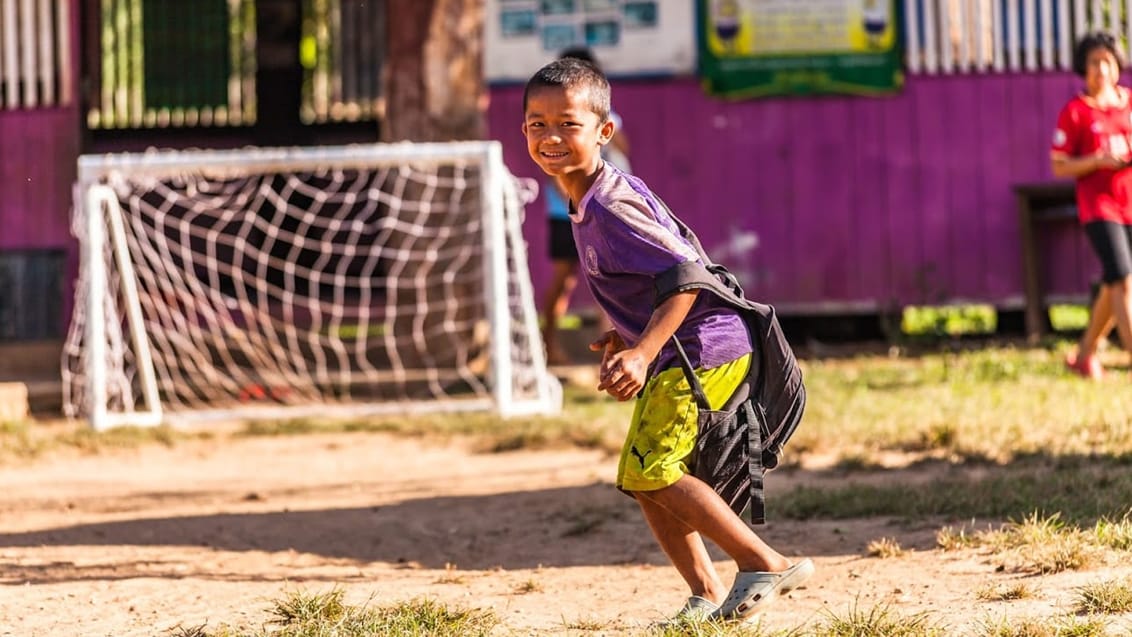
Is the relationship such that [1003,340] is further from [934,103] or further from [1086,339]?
[1086,339]

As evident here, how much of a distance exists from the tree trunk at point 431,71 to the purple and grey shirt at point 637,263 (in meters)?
6.14

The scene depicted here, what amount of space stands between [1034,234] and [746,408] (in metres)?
8.15

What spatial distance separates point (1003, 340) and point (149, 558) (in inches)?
309

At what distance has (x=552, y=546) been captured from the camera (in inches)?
225

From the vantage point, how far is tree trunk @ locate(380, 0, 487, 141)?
1030cm

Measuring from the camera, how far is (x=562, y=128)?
4.17 m

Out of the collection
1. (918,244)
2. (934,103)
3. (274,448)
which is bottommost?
(274,448)

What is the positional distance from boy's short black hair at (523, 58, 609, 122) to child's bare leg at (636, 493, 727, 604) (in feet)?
3.34

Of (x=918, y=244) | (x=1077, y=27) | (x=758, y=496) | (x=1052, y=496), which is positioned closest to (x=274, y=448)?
(x=1052, y=496)

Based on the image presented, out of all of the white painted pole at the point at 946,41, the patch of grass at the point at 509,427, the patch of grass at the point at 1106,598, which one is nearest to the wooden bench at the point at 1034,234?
the white painted pole at the point at 946,41

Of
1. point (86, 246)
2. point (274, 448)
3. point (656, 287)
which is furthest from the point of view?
point (86, 246)

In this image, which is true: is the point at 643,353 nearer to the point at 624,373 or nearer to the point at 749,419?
the point at 624,373

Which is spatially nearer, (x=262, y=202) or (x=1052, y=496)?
(x=1052, y=496)

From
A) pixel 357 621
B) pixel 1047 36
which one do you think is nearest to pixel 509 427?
pixel 357 621
